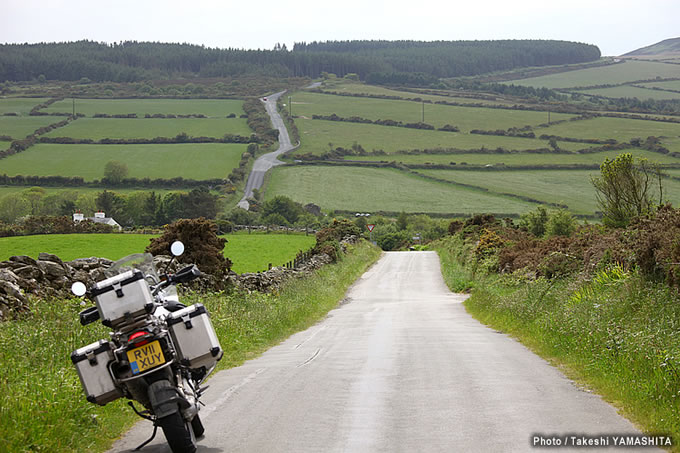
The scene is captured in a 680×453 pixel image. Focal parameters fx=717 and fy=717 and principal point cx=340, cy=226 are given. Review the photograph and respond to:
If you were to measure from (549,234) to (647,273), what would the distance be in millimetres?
30718

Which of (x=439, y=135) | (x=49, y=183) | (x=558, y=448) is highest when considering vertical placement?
(x=558, y=448)

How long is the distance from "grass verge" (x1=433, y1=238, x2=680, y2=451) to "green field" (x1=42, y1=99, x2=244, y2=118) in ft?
494

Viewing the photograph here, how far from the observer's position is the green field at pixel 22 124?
5054 inches

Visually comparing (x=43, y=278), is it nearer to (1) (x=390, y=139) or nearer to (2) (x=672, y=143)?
(2) (x=672, y=143)

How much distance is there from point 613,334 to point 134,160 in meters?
113

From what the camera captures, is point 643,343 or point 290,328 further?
point 290,328

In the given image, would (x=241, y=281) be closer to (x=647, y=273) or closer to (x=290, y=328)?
(x=290, y=328)

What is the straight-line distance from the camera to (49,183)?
100438 millimetres

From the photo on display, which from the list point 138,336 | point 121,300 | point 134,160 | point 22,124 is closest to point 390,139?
point 134,160

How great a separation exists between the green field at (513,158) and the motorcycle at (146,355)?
10870cm

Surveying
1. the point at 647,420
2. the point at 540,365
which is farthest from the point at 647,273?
the point at 647,420

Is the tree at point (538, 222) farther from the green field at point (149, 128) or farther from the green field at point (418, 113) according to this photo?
the green field at point (418, 113)

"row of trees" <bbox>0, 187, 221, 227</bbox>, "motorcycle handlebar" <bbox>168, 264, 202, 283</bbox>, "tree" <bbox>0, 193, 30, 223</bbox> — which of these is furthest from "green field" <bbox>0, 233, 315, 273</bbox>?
"tree" <bbox>0, 193, 30, 223</bbox>

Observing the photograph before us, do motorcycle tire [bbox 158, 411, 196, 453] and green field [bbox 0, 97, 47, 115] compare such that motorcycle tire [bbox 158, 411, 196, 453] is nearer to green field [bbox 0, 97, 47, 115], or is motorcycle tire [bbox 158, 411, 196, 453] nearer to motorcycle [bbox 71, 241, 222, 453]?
motorcycle [bbox 71, 241, 222, 453]
